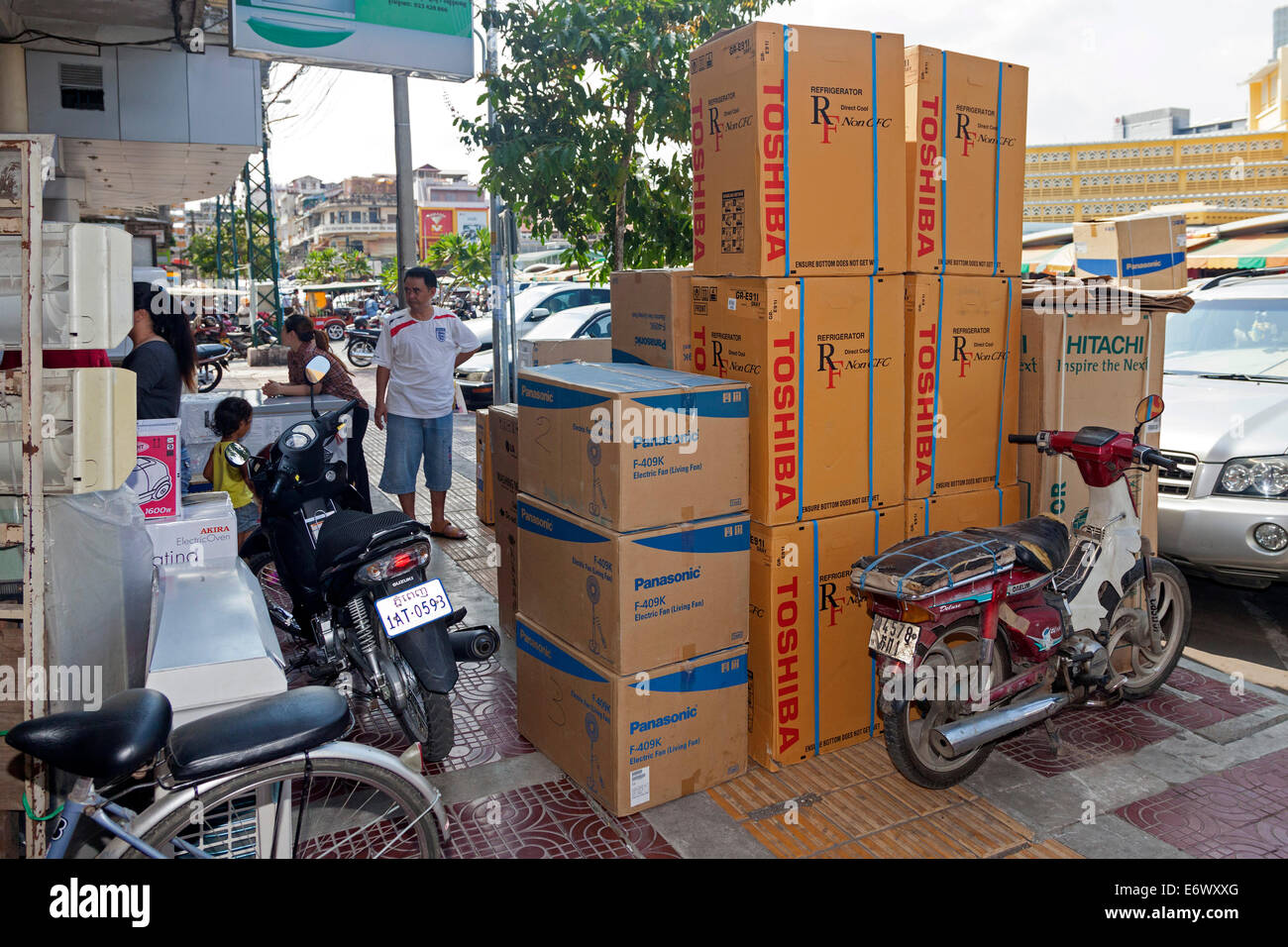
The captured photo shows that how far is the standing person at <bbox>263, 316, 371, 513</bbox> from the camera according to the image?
6.46m

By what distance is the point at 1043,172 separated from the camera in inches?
1075

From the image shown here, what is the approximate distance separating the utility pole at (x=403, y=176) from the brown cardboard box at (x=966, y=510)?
25.9 feet

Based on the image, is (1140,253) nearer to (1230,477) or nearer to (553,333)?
(1230,477)

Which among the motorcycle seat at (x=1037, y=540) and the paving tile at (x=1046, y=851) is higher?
the motorcycle seat at (x=1037, y=540)

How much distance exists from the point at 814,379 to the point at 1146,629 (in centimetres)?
204

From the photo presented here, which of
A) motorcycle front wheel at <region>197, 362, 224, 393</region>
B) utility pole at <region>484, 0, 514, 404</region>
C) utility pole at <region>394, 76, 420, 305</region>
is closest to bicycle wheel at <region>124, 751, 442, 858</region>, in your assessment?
utility pole at <region>484, 0, 514, 404</region>

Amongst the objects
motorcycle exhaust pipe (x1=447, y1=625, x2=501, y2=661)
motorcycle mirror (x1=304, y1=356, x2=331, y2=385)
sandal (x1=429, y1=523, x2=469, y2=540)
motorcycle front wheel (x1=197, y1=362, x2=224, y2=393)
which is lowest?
sandal (x1=429, y1=523, x2=469, y2=540)

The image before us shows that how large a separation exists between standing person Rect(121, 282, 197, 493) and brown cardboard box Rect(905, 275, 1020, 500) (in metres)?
3.56

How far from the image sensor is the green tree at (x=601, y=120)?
621 centimetres

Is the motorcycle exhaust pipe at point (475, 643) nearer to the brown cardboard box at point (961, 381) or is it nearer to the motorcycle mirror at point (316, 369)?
the motorcycle mirror at point (316, 369)

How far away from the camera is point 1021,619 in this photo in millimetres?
3932

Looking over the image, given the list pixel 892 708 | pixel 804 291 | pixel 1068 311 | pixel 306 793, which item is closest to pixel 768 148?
pixel 804 291

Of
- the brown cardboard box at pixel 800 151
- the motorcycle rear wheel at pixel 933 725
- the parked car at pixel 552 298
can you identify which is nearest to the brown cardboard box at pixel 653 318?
the brown cardboard box at pixel 800 151

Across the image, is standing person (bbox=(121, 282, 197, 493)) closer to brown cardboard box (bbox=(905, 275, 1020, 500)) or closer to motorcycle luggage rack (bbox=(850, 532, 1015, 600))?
motorcycle luggage rack (bbox=(850, 532, 1015, 600))
